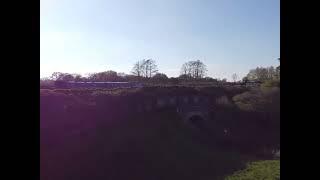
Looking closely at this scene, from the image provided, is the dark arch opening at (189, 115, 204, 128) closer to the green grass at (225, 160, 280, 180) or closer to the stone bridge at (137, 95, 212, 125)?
the stone bridge at (137, 95, 212, 125)

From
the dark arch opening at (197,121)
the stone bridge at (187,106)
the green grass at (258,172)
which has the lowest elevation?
the green grass at (258,172)

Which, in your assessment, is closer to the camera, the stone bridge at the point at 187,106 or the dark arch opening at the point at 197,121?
the stone bridge at the point at 187,106

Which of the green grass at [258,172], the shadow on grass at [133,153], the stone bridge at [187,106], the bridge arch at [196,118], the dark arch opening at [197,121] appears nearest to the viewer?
the green grass at [258,172]

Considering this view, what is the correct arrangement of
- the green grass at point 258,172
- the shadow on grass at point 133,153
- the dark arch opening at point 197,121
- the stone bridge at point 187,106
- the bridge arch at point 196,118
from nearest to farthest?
the green grass at point 258,172
the shadow on grass at point 133,153
the stone bridge at point 187,106
the bridge arch at point 196,118
the dark arch opening at point 197,121

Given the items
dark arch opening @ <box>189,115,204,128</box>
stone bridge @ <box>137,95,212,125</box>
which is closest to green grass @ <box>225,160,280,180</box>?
dark arch opening @ <box>189,115,204,128</box>

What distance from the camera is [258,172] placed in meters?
16.1

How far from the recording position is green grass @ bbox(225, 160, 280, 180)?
1465cm

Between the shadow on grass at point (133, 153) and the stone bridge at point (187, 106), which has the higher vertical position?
the stone bridge at point (187, 106)

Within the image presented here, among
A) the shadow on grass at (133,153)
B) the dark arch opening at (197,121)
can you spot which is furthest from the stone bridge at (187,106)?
the shadow on grass at (133,153)

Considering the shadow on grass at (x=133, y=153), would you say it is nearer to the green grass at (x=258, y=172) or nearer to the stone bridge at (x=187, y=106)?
the stone bridge at (x=187, y=106)

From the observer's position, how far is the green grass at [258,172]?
1465 centimetres

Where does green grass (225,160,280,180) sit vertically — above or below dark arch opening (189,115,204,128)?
below
